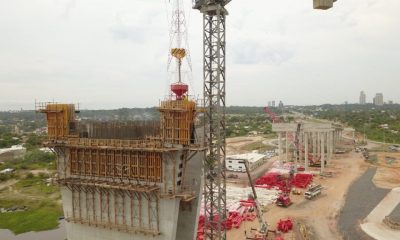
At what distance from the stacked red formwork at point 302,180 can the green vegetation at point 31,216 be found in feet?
140

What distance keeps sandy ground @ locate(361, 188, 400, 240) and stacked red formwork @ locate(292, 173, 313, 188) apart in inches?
576

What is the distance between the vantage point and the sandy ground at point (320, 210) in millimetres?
47031

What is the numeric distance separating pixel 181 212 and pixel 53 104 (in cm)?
1577

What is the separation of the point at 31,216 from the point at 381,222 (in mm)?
51197

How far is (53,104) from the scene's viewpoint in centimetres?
3566

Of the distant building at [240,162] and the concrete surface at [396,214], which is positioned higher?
the distant building at [240,162]

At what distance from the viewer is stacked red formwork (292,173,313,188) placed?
71.9 metres

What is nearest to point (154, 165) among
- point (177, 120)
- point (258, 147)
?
point (177, 120)

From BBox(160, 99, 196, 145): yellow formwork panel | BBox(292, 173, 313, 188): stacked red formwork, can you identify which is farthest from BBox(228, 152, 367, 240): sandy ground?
BBox(160, 99, 196, 145): yellow formwork panel

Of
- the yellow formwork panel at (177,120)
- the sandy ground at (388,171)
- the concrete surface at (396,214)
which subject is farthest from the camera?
the sandy ground at (388,171)

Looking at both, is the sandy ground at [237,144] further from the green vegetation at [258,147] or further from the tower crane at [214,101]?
the tower crane at [214,101]

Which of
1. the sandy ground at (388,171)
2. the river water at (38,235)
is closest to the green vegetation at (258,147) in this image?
the sandy ground at (388,171)

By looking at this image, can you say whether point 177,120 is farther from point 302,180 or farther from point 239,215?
point 302,180

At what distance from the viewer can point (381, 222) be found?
4972 cm
